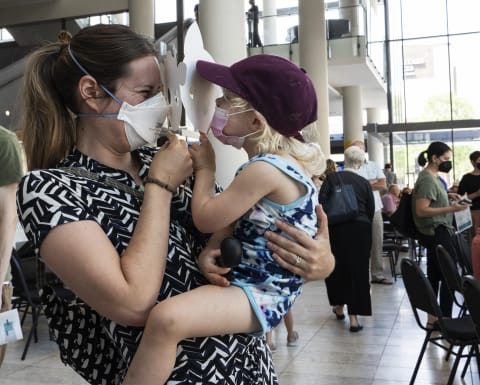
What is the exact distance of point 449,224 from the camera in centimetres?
576

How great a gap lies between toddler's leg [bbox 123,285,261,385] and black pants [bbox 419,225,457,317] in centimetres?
449

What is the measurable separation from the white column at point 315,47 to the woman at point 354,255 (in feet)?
19.7

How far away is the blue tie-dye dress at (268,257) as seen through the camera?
1.35 meters

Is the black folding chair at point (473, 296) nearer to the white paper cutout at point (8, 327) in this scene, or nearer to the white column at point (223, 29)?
the white paper cutout at point (8, 327)

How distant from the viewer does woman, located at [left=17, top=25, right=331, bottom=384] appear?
3.73 ft

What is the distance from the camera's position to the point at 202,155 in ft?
4.69

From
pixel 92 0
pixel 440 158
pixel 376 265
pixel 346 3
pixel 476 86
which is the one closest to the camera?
pixel 440 158

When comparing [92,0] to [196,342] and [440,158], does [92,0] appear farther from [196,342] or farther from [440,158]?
[196,342]

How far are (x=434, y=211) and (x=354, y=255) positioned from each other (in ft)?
3.24

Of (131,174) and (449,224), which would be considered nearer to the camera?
(131,174)

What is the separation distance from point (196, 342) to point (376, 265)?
7.96m

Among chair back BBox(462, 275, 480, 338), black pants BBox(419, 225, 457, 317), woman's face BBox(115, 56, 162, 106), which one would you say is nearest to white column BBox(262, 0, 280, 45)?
black pants BBox(419, 225, 457, 317)

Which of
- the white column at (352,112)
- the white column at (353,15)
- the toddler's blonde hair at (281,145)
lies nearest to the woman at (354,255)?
the toddler's blonde hair at (281,145)

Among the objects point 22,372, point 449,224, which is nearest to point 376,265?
point 449,224
